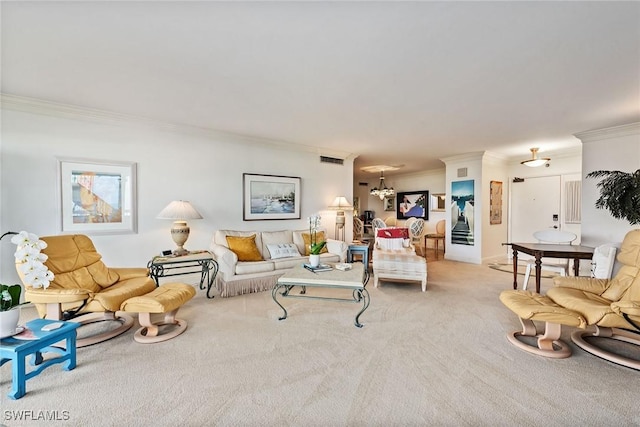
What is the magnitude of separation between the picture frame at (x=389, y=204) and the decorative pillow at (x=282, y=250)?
6.14m

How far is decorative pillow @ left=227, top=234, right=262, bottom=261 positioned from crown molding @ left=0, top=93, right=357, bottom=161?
5.69 ft

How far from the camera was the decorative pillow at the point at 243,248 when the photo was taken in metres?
4.30

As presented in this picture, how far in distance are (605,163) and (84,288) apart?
7.21m

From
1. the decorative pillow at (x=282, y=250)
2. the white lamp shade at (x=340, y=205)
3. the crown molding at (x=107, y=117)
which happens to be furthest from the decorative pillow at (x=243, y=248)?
the white lamp shade at (x=340, y=205)

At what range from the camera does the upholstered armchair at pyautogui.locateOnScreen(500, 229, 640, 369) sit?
7.19ft

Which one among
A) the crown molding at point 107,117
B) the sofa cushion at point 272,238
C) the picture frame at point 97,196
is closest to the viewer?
the crown molding at point 107,117

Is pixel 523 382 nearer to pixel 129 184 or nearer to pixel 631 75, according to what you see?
pixel 631 75

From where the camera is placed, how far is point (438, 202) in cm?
867

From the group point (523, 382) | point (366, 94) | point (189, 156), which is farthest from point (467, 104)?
point (189, 156)

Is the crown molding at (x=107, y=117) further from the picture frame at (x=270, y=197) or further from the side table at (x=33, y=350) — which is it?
the side table at (x=33, y=350)

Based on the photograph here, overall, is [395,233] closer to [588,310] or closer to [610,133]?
[588,310]

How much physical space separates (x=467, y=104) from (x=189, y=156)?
3994 millimetres

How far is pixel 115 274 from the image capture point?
313cm

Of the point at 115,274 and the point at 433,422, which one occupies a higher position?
the point at 115,274
